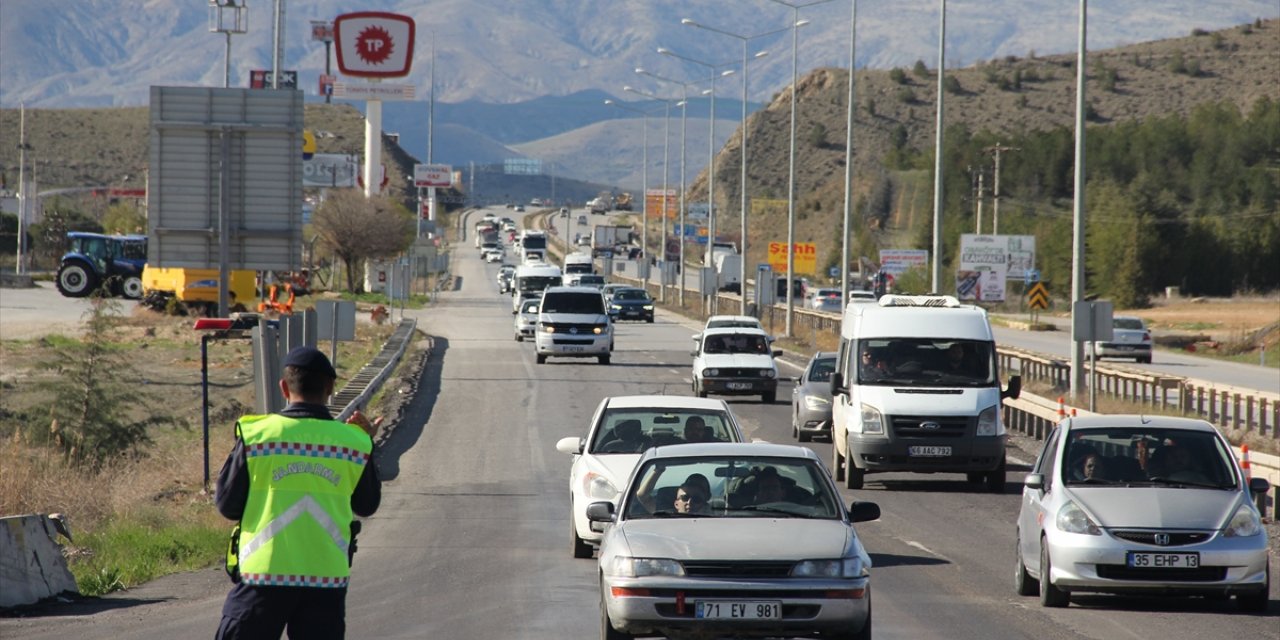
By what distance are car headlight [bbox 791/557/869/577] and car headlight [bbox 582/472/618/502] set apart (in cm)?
493

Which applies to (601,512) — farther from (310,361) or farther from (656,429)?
(656,429)

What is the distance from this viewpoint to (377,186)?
367 feet

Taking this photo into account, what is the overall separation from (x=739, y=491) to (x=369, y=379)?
24.9 metres

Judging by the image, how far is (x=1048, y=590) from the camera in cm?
1269

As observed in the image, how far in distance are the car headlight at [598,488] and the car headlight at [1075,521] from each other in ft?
12.9

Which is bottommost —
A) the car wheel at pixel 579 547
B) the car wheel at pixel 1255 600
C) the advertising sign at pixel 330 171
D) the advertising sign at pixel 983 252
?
the car wheel at pixel 579 547

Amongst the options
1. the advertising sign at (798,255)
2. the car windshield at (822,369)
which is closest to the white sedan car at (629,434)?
the car windshield at (822,369)

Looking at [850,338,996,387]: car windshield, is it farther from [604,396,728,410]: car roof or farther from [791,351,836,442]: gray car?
[604,396,728,410]: car roof

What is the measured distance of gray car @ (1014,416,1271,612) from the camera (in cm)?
1220

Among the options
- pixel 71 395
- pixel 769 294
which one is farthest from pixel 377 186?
pixel 71 395

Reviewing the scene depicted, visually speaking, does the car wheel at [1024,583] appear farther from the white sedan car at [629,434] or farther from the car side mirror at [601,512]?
the car side mirror at [601,512]

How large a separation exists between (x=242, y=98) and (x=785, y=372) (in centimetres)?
2590

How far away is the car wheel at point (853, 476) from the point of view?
21.2m

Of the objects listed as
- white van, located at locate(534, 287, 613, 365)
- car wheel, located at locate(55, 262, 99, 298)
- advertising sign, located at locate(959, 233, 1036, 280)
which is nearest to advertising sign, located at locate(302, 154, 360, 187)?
car wheel, located at locate(55, 262, 99, 298)
